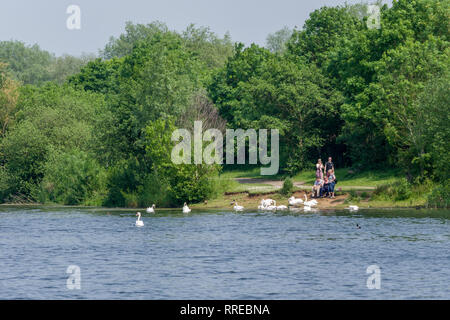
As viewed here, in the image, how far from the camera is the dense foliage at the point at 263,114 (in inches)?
2302

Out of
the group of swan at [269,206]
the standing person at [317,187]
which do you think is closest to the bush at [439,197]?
the standing person at [317,187]

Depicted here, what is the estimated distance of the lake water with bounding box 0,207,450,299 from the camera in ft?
93.8

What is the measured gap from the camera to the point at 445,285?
93.4 ft

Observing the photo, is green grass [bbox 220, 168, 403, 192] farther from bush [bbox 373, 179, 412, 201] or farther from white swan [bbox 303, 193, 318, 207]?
white swan [bbox 303, 193, 318, 207]

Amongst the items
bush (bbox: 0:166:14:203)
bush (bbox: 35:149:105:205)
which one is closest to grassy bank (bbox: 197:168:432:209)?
bush (bbox: 35:149:105:205)

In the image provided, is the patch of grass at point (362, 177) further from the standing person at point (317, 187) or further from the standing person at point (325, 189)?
the standing person at point (317, 187)

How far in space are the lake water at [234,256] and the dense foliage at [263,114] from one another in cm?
920

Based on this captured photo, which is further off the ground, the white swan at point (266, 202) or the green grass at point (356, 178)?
the green grass at point (356, 178)

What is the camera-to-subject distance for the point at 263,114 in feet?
255

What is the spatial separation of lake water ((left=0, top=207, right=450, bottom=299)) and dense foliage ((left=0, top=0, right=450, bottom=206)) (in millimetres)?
→ 9203

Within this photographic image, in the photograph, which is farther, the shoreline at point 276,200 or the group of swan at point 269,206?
the group of swan at point 269,206

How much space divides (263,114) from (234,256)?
42329mm

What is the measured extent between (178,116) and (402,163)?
2144cm

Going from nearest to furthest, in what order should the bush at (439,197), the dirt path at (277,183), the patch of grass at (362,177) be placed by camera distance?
the bush at (439,197) → the dirt path at (277,183) → the patch of grass at (362,177)
